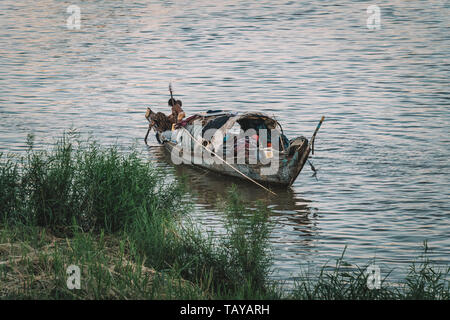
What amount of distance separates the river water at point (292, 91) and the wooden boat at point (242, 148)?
1.19 feet

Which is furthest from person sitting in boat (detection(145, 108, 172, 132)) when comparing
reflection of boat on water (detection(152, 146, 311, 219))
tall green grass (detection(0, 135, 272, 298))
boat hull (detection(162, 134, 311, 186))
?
tall green grass (detection(0, 135, 272, 298))

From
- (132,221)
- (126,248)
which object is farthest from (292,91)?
(126,248)

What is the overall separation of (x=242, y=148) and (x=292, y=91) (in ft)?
38.6

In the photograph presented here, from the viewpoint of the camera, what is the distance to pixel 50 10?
46469mm

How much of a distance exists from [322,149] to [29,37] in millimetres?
24735

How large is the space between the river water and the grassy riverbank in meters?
1.33

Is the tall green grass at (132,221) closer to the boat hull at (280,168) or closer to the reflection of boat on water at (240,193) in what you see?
the reflection of boat on water at (240,193)

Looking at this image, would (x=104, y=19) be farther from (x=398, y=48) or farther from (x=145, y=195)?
(x=145, y=195)

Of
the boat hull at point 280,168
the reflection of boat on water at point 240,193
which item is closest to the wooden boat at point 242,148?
the boat hull at point 280,168

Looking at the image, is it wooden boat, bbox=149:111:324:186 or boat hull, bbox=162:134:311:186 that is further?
wooden boat, bbox=149:111:324:186

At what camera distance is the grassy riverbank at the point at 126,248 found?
7.69 m

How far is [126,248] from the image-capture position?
9.37m

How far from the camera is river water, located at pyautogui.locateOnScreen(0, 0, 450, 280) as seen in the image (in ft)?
42.0

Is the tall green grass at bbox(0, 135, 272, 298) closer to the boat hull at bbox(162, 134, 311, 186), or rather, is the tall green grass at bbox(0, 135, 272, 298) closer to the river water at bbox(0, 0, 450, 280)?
the river water at bbox(0, 0, 450, 280)
